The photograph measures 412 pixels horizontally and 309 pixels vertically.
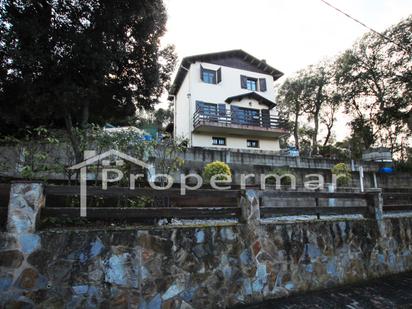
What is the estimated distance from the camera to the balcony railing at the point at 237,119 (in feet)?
58.8

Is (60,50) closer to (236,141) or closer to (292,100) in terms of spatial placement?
(236,141)

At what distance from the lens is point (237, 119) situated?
19078 mm

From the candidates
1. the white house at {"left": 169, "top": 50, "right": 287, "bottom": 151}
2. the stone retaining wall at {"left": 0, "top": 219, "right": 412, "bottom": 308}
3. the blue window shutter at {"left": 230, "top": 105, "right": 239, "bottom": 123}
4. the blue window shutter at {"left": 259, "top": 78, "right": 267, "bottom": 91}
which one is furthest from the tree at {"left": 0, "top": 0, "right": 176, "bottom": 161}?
the blue window shutter at {"left": 259, "top": 78, "right": 267, "bottom": 91}

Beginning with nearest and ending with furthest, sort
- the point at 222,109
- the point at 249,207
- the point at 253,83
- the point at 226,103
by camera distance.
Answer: the point at 249,207, the point at 222,109, the point at 226,103, the point at 253,83

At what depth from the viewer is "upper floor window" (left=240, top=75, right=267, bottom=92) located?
69.0ft

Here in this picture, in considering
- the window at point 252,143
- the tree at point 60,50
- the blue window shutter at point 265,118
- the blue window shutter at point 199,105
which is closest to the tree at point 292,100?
the blue window shutter at point 265,118

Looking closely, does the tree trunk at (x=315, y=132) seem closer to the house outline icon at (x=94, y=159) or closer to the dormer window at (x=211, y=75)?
the dormer window at (x=211, y=75)

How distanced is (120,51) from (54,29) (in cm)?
164

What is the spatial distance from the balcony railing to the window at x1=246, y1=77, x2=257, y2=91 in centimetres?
241

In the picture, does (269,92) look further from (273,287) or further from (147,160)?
(273,287)

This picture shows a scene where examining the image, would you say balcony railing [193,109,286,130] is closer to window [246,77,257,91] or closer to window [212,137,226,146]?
window [212,137,226,146]

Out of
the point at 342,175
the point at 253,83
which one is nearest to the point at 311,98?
the point at 253,83

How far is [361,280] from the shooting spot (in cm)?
523

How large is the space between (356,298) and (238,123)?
1510 centimetres
